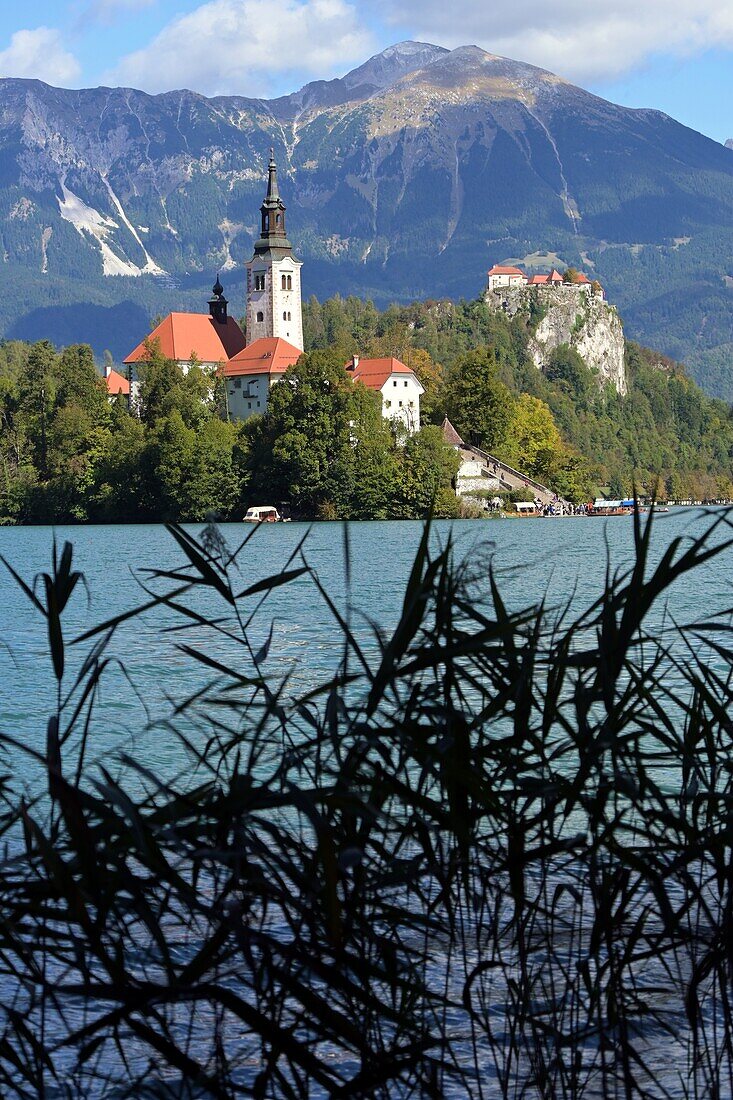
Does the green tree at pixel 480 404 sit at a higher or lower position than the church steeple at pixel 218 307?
lower

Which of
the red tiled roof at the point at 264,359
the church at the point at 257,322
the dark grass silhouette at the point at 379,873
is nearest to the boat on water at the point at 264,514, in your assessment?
the red tiled roof at the point at 264,359

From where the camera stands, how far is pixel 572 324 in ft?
570

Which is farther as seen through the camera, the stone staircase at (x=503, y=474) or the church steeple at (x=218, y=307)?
the church steeple at (x=218, y=307)

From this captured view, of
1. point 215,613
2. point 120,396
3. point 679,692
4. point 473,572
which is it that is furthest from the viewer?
point 120,396

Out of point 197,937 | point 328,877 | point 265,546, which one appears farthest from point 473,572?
point 265,546

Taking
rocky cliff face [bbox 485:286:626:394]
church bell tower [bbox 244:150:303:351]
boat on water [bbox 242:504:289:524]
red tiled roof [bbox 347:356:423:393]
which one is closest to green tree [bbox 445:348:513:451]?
red tiled roof [bbox 347:356:423:393]

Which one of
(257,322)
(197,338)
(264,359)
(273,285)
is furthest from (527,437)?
(197,338)

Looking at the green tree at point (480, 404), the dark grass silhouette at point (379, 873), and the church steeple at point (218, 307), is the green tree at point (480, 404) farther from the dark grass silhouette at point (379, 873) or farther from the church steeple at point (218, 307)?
the dark grass silhouette at point (379, 873)

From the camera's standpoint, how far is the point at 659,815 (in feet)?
16.5

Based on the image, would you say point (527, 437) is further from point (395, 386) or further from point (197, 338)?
point (197, 338)

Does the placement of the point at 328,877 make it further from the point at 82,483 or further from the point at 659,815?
the point at 82,483

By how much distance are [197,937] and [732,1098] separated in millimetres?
2919

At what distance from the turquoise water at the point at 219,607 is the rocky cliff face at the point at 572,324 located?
342 feet

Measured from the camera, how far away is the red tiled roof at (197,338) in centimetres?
13088
